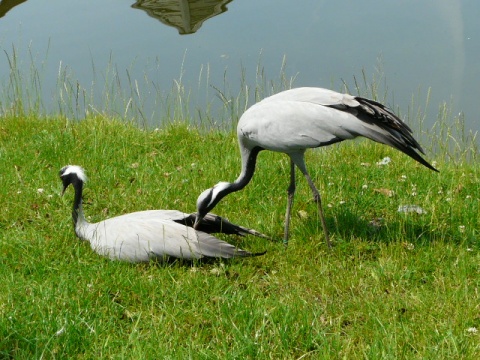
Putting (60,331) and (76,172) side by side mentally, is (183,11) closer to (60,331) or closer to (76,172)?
(76,172)

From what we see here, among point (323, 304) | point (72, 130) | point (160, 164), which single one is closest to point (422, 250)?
point (323, 304)

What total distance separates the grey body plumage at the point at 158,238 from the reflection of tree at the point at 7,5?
8.39 meters

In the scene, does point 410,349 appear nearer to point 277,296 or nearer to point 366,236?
point 277,296

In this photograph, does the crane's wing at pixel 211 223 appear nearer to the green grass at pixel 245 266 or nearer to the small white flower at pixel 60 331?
the green grass at pixel 245 266

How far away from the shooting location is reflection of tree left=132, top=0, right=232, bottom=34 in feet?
39.6

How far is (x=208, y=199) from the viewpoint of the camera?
5457 millimetres

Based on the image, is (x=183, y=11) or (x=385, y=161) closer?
(x=385, y=161)

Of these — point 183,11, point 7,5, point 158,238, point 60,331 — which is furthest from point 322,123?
point 7,5

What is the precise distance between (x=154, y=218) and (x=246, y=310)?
1300 millimetres

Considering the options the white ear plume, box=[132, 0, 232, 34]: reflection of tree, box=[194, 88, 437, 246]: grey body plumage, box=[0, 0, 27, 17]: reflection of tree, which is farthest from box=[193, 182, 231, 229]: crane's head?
box=[0, 0, 27, 17]: reflection of tree

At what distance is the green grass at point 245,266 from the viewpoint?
13.6 ft

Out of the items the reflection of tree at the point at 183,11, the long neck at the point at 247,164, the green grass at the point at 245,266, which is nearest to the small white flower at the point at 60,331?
the green grass at the point at 245,266

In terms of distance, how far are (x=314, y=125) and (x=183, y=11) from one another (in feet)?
26.7

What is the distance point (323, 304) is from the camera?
4656 mm
